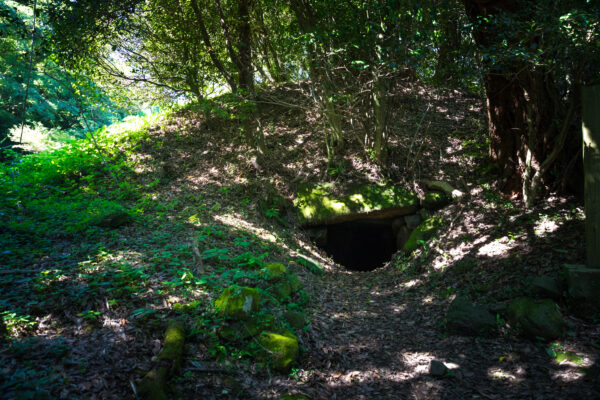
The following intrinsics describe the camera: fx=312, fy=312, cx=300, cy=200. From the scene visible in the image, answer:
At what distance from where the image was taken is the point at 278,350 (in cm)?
347

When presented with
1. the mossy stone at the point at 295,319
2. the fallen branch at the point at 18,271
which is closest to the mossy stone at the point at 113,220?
the fallen branch at the point at 18,271

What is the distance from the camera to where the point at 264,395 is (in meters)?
3.02

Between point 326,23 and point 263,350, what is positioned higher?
point 326,23

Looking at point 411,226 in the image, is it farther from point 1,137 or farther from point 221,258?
point 1,137

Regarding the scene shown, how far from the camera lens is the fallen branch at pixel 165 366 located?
8.71 feet

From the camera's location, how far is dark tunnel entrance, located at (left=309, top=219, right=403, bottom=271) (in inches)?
330

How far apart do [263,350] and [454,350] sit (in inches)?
92.8

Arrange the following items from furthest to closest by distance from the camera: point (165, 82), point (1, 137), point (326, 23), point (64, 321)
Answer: point (1, 137), point (165, 82), point (326, 23), point (64, 321)

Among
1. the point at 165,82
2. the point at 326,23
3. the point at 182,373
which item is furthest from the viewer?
the point at 165,82

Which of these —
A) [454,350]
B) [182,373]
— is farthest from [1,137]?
[454,350]

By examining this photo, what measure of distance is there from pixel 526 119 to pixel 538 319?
4002mm

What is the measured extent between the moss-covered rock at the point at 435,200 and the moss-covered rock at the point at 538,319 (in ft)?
12.8

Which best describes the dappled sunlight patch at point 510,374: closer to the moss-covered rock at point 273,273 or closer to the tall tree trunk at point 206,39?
the moss-covered rock at point 273,273

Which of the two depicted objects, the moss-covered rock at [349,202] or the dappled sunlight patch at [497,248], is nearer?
the dappled sunlight patch at [497,248]
